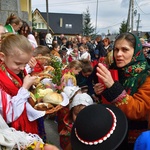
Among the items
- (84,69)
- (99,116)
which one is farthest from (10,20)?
(99,116)

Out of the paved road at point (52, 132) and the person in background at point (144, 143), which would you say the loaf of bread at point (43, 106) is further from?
the paved road at point (52, 132)

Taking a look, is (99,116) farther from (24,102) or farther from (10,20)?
(10,20)

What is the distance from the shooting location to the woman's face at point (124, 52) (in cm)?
182

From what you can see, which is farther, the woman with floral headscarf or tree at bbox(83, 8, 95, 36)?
tree at bbox(83, 8, 95, 36)

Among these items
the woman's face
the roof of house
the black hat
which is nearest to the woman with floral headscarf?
the woman's face

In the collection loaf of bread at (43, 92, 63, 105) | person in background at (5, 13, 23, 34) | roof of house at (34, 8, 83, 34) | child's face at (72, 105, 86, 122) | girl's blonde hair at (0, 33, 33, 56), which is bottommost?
child's face at (72, 105, 86, 122)

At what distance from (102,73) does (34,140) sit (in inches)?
29.0

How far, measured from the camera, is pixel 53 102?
1.96 meters

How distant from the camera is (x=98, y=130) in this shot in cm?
127

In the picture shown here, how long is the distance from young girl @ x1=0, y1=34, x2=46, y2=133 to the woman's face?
75cm

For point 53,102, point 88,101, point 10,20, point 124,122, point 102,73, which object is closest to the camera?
point 124,122

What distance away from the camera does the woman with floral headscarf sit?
1651 mm

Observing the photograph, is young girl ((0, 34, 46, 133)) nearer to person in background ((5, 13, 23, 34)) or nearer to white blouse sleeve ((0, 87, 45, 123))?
white blouse sleeve ((0, 87, 45, 123))

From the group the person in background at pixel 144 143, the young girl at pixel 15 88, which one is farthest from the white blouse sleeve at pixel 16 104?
the person in background at pixel 144 143
